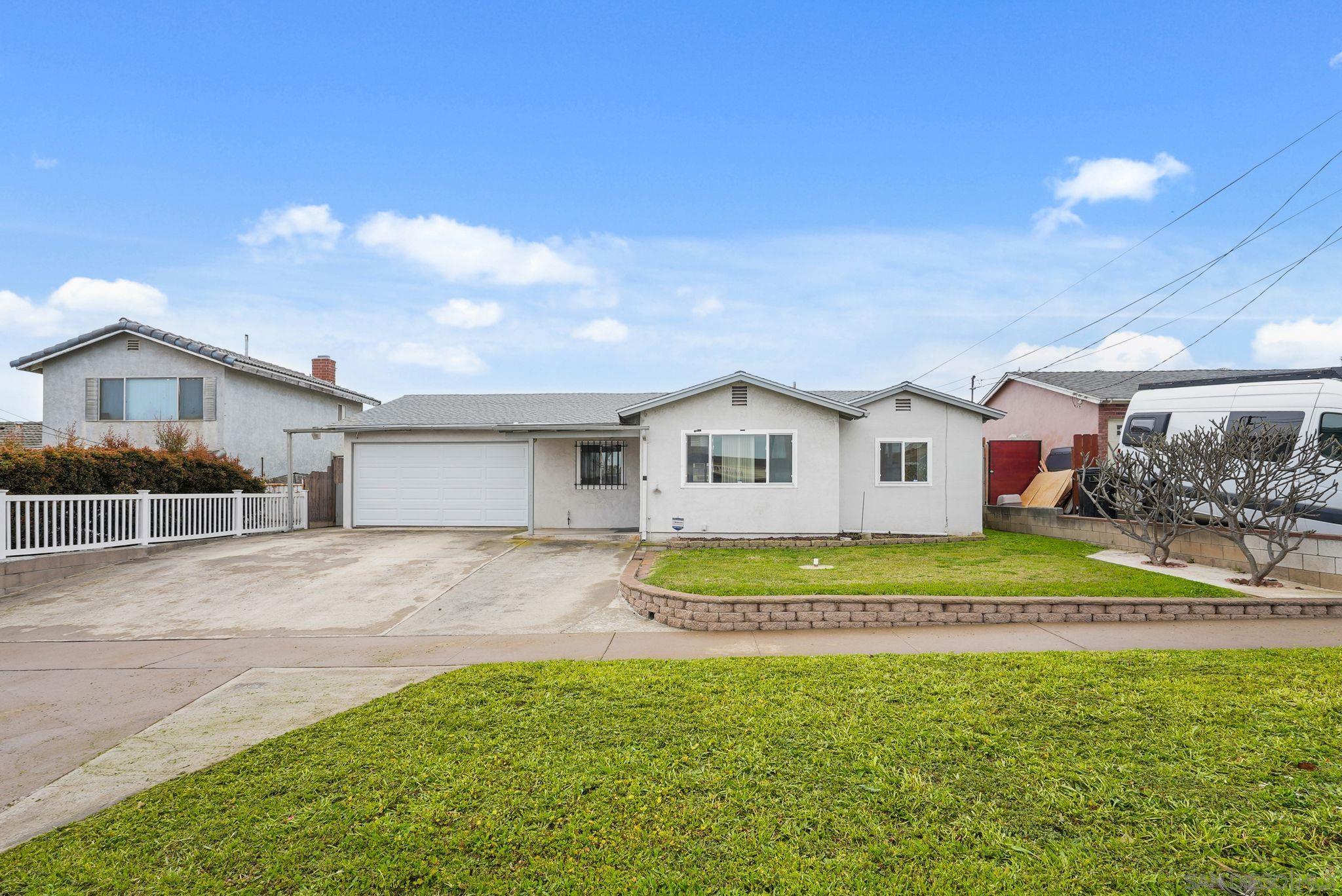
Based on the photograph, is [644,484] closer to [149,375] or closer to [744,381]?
[744,381]

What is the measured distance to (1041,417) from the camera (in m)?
21.7

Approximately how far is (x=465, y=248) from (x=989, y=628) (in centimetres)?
1658

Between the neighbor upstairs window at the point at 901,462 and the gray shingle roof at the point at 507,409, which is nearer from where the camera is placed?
the neighbor upstairs window at the point at 901,462

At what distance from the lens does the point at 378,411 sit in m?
19.8

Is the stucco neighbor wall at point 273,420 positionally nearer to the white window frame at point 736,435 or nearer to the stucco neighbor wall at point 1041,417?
the white window frame at point 736,435

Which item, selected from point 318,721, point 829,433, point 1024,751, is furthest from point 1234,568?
point 318,721

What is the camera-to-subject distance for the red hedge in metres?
11.7

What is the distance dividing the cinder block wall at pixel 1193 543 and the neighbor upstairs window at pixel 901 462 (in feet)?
9.64

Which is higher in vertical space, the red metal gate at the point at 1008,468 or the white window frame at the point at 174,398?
the white window frame at the point at 174,398

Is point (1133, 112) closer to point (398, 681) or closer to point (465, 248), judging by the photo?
point (465, 248)

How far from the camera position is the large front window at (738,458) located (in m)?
15.1

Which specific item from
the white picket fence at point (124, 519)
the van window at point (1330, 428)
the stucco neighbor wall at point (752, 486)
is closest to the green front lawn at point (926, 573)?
the stucco neighbor wall at point (752, 486)

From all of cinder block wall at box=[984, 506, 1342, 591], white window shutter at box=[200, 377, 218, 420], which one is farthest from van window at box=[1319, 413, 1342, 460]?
white window shutter at box=[200, 377, 218, 420]

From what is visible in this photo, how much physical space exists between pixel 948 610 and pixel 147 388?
73.2 feet
